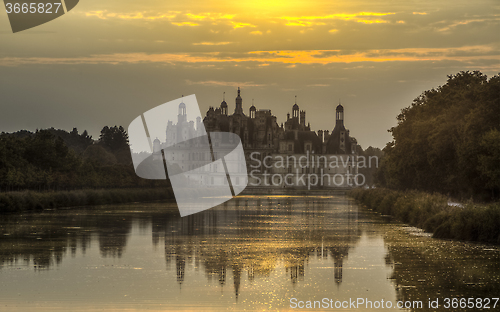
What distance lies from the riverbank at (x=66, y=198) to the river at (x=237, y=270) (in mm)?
14803

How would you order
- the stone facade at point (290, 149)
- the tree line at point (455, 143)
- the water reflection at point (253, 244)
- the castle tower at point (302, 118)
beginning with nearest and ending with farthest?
the water reflection at point (253, 244) < the tree line at point (455, 143) < the stone facade at point (290, 149) < the castle tower at point (302, 118)

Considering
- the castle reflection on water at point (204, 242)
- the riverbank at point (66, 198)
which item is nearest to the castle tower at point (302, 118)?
the riverbank at point (66, 198)

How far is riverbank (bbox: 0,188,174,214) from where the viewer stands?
46844mm

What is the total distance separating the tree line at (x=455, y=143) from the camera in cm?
3750

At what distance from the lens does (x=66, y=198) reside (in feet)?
185

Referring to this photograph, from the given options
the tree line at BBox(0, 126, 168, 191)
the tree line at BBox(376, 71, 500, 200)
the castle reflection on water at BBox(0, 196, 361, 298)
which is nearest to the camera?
the castle reflection on water at BBox(0, 196, 361, 298)

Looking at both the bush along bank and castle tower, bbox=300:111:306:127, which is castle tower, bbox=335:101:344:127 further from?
the bush along bank

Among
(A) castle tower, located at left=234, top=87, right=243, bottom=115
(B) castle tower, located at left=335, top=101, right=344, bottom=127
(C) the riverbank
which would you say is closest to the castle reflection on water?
(C) the riverbank

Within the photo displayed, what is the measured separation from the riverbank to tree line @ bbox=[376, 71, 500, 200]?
26.0 meters

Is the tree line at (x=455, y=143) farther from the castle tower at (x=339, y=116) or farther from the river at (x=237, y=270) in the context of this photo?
the castle tower at (x=339, y=116)

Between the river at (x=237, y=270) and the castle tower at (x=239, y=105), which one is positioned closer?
the river at (x=237, y=270)

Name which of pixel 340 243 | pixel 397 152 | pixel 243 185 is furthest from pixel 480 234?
pixel 243 185

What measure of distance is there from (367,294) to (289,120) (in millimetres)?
172378

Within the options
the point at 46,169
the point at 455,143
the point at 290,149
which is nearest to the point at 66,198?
the point at 46,169
